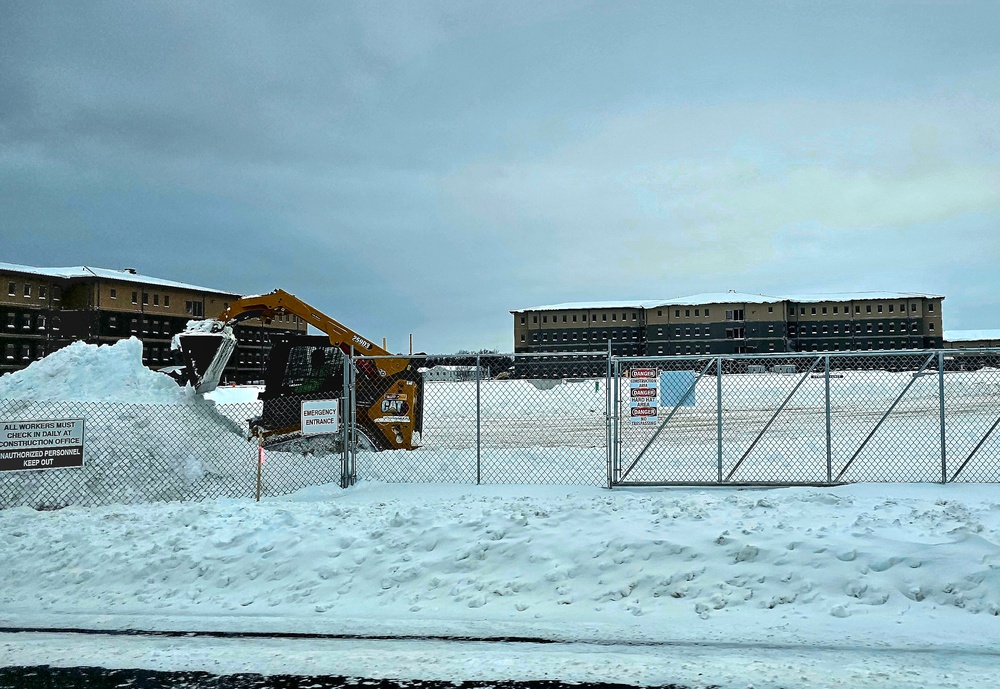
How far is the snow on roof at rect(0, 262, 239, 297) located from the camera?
241 ft

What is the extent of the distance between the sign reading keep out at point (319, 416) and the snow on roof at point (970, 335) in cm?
12754

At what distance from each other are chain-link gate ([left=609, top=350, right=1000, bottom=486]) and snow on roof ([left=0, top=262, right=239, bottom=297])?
66534 millimetres

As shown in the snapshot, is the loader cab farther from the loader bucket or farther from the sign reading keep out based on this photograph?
the sign reading keep out

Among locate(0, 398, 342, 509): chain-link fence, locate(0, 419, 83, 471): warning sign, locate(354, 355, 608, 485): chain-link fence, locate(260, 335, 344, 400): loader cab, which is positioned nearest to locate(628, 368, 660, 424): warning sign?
locate(354, 355, 608, 485): chain-link fence

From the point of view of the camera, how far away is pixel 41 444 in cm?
1020

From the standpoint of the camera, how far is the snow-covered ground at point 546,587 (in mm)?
5434

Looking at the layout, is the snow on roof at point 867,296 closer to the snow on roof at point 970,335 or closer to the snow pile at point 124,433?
the snow on roof at point 970,335

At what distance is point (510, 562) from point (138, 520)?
4818mm

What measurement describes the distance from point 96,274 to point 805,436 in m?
77.2

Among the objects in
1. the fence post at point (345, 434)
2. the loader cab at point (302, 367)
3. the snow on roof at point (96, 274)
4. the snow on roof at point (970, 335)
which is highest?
the snow on roof at point (96, 274)

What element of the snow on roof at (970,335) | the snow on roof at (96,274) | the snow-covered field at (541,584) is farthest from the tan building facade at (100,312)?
the snow on roof at (970,335)

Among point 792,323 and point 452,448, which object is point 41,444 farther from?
point 792,323

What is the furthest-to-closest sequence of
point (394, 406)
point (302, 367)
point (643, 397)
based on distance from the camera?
point (302, 367) → point (394, 406) → point (643, 397)

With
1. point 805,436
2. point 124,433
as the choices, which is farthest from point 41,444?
point 805,436
